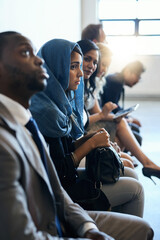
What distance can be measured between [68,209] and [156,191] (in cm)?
181

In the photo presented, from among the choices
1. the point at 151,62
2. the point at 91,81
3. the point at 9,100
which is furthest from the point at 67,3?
the point at 9,100

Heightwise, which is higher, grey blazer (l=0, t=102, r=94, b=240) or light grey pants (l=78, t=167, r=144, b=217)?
grey blazer (l=0, t=102, r=94, b=240)

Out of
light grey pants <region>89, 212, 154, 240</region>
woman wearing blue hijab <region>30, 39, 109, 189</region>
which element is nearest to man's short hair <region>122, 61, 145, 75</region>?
woman wearing blue hijab <region>30, 39, 109, 189</region>

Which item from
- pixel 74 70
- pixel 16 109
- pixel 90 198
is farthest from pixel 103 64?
pixel 16 109

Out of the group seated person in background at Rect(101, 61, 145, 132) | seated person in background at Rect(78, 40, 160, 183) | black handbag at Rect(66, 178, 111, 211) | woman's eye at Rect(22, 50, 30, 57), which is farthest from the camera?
seated person in background at Rect(101, 61, 145, 132)

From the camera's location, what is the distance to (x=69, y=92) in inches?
80.7

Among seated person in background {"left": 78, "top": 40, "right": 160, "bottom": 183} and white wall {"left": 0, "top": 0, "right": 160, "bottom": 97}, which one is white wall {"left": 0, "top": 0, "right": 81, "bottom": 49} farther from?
seated person in background {"left": 78, "top": 40, "right": 160, "bottom": 183}

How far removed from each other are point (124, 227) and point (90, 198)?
313 millimetres

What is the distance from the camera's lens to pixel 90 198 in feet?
5.50

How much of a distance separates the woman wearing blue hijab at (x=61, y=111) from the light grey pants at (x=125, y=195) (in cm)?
22

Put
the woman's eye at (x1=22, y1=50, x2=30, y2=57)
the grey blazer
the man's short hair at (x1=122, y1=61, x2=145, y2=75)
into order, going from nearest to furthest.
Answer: the grey blazer → the woman's eye at (x1=22, y1=50, x2=30, y2=57) → the man's short hair at (x1=122, y1=61, x2=145, y2=75)

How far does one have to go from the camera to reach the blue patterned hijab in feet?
5.50

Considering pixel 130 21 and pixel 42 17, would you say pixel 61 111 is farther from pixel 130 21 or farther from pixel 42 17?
pixel 130 21

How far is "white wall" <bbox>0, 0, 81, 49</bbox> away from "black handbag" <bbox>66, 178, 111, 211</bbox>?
990 mm
